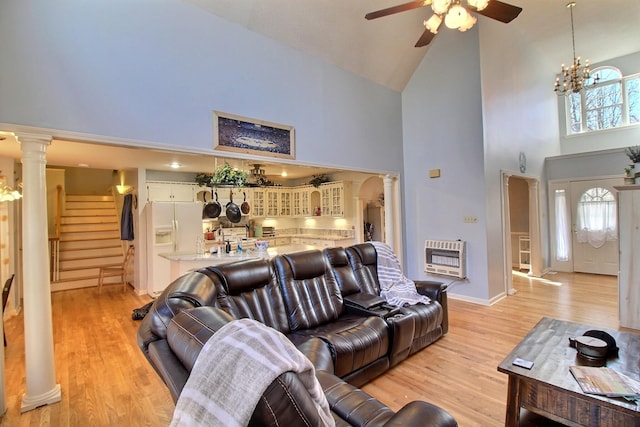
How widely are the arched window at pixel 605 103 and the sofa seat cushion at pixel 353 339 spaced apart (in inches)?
279

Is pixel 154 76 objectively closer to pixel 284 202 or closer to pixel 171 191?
pixel 171 191

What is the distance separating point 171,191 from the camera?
635 cm

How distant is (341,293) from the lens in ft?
10.2

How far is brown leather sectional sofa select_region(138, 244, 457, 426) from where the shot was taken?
1123mm

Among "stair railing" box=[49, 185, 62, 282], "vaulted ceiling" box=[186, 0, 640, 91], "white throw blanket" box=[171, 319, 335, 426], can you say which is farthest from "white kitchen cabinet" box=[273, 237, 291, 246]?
"white throw blanket" box=[171, 319, 335, 426]

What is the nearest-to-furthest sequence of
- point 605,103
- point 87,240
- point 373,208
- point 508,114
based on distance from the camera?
point 508,114
point 605,103
point 87,240
point 373,208

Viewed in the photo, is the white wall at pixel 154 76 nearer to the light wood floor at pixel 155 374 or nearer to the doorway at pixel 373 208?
the light wood floor at pixel 155 374

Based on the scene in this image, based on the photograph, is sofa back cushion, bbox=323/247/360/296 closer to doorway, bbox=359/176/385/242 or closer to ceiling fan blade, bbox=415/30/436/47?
ceiling fan blade, bbox=415/30/436/47

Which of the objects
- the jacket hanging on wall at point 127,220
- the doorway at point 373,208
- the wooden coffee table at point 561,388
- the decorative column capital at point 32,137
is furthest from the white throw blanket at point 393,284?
the jacket hanging on wall at point 127,220

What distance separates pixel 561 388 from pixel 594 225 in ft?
20.5

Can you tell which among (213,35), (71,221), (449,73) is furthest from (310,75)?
(71,221)

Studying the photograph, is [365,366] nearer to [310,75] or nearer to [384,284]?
[384,284]

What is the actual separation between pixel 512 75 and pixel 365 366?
550 centimetres

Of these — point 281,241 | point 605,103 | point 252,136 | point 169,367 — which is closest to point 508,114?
point 605,103
